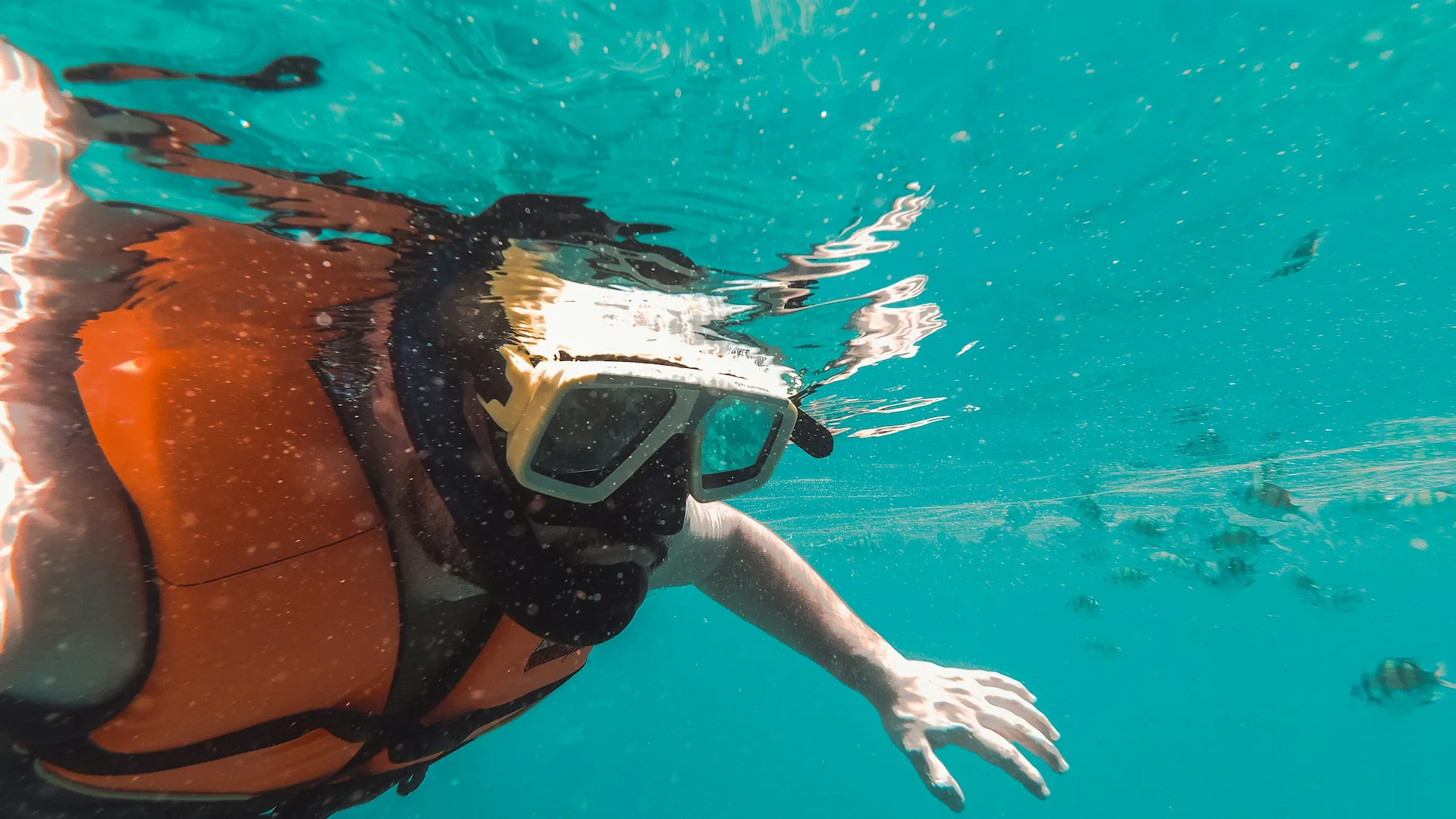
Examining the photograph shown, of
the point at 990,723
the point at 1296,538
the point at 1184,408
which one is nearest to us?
the point at 990,723

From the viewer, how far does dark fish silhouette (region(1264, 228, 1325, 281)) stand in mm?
7641

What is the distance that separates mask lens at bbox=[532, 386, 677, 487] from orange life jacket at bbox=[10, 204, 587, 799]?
29.8 inches

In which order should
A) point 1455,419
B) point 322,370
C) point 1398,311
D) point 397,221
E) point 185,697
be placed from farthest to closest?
point 1455,419 < point 1398,311 < point 397,221 < point 322,370 < point 185,697

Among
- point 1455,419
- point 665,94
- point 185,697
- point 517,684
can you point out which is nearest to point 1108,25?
point 665,94

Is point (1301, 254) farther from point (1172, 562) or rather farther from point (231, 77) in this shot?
point (231, 77)

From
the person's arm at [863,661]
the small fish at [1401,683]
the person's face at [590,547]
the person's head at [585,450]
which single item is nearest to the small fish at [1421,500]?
the small fish at [1401,683]

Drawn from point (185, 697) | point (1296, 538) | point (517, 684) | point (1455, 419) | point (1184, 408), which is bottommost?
point (1296, 538)

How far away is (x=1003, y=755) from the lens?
321 centimetres

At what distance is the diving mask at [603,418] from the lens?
270cm

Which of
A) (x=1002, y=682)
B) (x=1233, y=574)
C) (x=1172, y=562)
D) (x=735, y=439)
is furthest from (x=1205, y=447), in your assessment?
(x=735, y=439)

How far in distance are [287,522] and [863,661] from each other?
3326 mm

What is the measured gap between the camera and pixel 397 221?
4.61 metres

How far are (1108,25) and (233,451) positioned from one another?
562 cm

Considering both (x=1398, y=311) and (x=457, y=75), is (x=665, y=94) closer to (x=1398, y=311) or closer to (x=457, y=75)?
(x=457, y=75)
